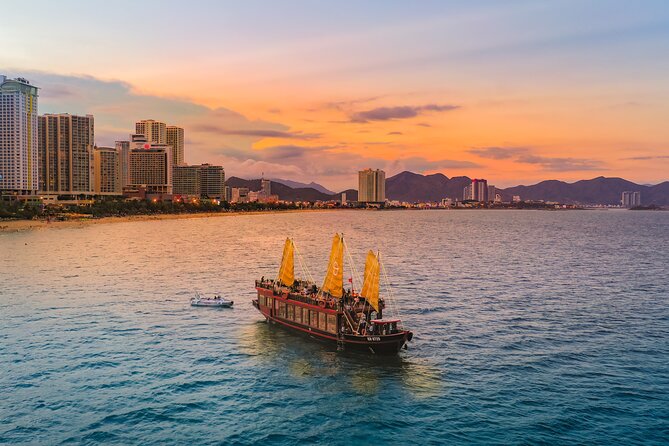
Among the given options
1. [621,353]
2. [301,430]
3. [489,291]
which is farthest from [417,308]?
[301,430]

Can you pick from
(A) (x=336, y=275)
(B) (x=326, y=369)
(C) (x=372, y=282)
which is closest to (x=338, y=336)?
(B) (x=326, y=369)

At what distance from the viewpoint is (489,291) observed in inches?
3745

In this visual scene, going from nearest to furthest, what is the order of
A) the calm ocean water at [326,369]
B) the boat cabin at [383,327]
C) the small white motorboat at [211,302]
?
the calm ocean water at [326,369] < the boat cabin at [383,327] < the small white motorboat at [211,302]

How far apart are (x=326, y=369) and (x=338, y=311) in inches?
281

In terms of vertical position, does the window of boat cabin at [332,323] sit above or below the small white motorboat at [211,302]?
above

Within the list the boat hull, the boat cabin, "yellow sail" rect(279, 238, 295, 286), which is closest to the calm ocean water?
the boat hull

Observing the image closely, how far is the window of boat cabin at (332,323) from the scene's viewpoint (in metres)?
57.8

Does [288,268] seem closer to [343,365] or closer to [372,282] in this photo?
[372,282]

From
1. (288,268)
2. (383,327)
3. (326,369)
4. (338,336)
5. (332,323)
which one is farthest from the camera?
(288,268)

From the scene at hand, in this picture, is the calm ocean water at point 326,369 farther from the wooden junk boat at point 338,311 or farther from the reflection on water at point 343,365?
the wooden junk boat at point 338,311

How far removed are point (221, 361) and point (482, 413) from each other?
25.7m

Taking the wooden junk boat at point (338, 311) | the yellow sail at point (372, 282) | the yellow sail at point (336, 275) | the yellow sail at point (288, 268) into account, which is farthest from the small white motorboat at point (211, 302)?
the yellow sail at point (372, 282)

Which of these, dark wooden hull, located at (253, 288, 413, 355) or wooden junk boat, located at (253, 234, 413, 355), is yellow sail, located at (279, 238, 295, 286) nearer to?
wooden junk boat, located at (253, 234, 413, 355)

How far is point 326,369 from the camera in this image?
5209 centimetres
